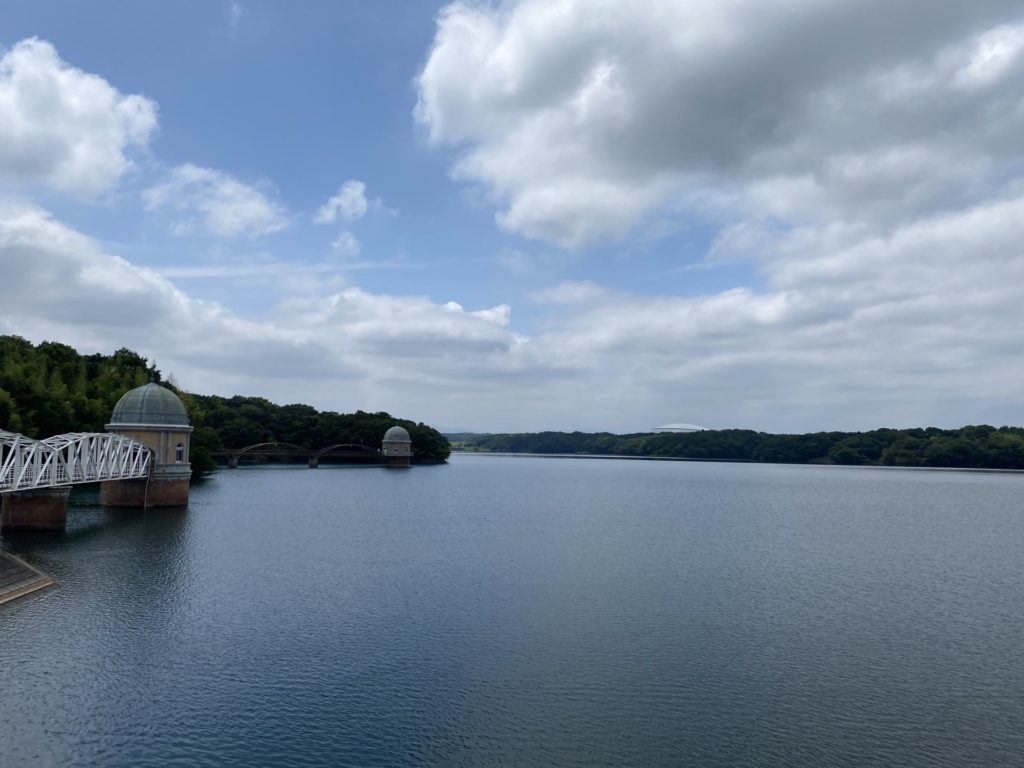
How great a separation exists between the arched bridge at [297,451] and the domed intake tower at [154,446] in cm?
7910

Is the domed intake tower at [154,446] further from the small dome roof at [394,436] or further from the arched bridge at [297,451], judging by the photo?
the small dome roof at [394,436]

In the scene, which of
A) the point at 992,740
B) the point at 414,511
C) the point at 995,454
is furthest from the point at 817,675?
the point at 995,454

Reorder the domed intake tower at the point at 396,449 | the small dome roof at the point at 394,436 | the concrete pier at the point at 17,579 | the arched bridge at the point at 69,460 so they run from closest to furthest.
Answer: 1. the concrete pier at the point at 17,579
2. the arched bridge at the point at 69,460
3. the domed intake tower at the point at 396,449
4. the small dome roof at the point at 394,436

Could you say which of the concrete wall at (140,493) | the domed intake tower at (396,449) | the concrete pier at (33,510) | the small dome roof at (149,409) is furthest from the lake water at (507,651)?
the domed intake tower at (396,449)

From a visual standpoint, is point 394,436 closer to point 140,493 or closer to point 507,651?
point 140,493

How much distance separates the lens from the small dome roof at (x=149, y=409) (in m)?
65.1

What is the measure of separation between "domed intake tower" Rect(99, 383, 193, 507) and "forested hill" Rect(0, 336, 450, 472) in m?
10.2

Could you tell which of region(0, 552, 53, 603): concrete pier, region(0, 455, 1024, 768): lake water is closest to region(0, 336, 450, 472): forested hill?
region(0, 455, 1024, 768): lake water

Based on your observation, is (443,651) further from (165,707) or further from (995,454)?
(995,454)

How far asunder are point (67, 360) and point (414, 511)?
232 feet

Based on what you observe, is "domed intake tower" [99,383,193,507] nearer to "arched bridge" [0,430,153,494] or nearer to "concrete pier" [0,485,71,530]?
"arched bridge" [0,430,153,494]

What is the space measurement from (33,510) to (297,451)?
382 ft

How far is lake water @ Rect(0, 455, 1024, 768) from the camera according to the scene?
733 inches

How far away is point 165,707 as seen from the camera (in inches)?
795
